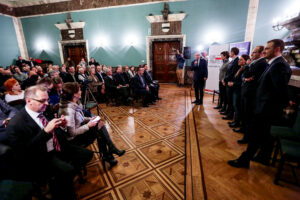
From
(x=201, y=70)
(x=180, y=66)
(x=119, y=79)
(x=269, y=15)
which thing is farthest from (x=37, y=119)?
(x=269, y=15)

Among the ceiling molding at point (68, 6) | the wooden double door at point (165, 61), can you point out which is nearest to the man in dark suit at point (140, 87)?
the wooden double door at point (165, 61)

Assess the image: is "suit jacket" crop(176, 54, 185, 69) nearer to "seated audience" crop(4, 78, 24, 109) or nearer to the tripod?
the tripod

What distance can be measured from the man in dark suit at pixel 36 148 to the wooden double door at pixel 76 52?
28.5 ft

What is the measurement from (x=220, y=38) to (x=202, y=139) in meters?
6.18

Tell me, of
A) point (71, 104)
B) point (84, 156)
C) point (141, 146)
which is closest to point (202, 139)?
point (141, 146)

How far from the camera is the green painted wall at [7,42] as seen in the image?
8.95 meters

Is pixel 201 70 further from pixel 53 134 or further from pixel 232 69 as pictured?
pixel 53 134

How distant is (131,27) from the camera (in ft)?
26.8

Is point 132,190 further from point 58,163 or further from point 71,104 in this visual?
point 71,104

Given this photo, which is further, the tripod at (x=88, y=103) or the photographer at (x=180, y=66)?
the photographer at (x=180, y=66)

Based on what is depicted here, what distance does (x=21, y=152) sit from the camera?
1232 millimetres

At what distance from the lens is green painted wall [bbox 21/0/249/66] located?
22.7 feet

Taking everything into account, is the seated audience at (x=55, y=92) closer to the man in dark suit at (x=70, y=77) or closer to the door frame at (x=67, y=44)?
the man in dark suit at (x=70, y=77)

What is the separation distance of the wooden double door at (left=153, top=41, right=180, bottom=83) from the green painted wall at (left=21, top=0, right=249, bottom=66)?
711 millimetres
